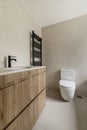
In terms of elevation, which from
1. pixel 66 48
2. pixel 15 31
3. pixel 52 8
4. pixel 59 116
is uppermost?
pixel 52 8

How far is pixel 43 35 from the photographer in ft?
Answer: 13.4

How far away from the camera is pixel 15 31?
7.41 feet

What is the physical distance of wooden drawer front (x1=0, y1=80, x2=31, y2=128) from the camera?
3.64 feet

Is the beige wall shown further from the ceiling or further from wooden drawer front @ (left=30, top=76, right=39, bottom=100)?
wooden drawer front @ (left=30, top=76, right=39, bottom=100)

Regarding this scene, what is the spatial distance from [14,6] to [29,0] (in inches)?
13.6

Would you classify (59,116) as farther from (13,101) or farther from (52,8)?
(52,8)

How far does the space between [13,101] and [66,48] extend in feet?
9.51

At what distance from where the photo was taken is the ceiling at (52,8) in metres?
2.58

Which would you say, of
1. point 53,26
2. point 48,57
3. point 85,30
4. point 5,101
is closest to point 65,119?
point 5,101

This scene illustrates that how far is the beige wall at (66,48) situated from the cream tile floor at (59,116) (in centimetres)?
92

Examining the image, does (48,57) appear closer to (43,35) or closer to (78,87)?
(43,35)

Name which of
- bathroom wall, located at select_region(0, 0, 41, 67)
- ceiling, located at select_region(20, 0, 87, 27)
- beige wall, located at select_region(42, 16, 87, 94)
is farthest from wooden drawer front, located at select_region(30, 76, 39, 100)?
beige wall, located at select_region(42, 16, 87, 94)

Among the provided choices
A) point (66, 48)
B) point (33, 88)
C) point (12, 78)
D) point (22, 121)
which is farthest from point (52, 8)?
point (22, 121)

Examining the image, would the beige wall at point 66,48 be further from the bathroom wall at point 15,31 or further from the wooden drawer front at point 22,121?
the wooden drawer front at point 22,121
